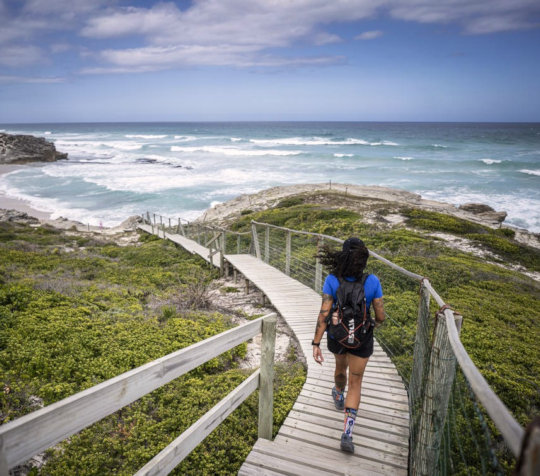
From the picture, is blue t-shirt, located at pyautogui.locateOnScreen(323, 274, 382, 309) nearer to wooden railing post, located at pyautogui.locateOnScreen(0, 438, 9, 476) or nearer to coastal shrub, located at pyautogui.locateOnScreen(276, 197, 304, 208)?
wooden railing post, located at pyautogui.locateOnScreen(0, 438, 9, 476)

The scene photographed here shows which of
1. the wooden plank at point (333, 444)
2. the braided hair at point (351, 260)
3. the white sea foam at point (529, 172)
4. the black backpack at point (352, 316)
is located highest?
the braided hair at point (351, 260)

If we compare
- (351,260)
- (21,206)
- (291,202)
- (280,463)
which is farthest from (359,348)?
(21,206)

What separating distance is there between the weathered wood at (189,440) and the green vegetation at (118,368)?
3.60 feet

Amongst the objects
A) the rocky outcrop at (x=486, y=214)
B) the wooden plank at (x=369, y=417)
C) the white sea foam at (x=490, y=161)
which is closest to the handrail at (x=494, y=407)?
the wooden plank at (x=369, y=417)

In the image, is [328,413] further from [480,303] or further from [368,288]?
[480,303]

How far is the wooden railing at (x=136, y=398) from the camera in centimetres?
139

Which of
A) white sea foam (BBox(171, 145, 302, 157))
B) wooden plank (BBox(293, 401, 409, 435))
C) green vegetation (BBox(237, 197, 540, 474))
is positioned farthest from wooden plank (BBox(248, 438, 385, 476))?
white sea foam (BBox(171, 145, 302, 157))

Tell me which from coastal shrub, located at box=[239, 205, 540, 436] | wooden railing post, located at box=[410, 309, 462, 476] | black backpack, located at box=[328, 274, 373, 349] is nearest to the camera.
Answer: wooden railing post, located at box=[410, 309, 462, 476]

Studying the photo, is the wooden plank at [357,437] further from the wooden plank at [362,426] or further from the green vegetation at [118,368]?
the green vegetation at [118,368]

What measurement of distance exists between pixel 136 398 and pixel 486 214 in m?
27.0

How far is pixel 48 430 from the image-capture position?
148 centimetres

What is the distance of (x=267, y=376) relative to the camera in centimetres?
328

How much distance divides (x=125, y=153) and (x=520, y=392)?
8035 centimetres

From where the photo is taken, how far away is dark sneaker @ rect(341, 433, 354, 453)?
3.41m
